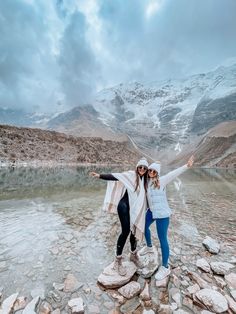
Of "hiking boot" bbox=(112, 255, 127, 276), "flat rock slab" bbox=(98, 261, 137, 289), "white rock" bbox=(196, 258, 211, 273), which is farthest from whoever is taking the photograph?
"white rock" bbox=(196, 258, 211, 273)

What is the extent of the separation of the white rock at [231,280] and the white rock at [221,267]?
14 centimetres

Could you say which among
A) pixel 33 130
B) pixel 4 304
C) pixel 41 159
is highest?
pixel 33 130

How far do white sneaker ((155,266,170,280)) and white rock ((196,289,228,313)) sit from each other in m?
0.84

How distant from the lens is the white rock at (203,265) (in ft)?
17.6

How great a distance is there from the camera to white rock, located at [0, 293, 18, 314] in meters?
3.88

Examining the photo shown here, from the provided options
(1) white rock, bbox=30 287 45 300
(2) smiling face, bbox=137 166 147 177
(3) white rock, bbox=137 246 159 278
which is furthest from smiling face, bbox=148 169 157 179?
(1) white rock, bbox=30 287 45 300

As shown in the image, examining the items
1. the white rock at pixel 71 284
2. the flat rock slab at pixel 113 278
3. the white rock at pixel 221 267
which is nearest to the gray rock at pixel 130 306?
the flat rock slab at pixel 113 278

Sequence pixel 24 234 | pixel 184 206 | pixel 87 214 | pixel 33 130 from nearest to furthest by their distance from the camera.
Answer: pixel 24 234, pixel 87 214, pixel 184 206, pixel 33 130

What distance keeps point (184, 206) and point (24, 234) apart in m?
9.19

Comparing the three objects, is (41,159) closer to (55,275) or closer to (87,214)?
(87,214)

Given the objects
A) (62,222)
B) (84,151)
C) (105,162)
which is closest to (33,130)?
(84,151)

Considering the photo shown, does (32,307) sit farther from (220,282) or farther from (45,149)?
(45,149)

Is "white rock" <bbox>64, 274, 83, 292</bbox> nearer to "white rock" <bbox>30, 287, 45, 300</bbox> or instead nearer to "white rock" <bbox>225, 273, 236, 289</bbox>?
"white rock" <bbox>30, 287, 45, 300</bbox>

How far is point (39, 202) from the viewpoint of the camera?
14.1 m
